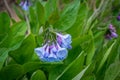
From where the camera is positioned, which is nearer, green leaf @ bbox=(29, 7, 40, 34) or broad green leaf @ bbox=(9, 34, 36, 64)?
broad green leaf @ bbox=(9, 34, 36, 64)

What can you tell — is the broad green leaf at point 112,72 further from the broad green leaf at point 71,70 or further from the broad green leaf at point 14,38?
the broad green leaf at point 14,38

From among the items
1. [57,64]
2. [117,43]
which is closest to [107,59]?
[117,43]

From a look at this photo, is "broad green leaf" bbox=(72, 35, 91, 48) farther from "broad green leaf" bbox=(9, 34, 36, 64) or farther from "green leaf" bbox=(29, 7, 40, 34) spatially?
"green leaf" bbox=(29, 7, 40, 34)

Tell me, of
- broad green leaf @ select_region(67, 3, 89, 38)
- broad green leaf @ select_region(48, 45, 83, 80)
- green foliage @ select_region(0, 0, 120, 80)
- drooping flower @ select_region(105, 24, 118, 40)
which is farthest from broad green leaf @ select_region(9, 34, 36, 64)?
drooping flower @ select_region(105, 24, 118, 40)

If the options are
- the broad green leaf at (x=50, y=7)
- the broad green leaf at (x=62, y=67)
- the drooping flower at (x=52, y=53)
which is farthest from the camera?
the broad green leaf at (x=50, y=7)

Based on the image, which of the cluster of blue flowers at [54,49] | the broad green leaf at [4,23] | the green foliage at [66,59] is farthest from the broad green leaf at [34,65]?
the broad green leaf at [4,23]

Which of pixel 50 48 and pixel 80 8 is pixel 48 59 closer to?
pixel 50 48
